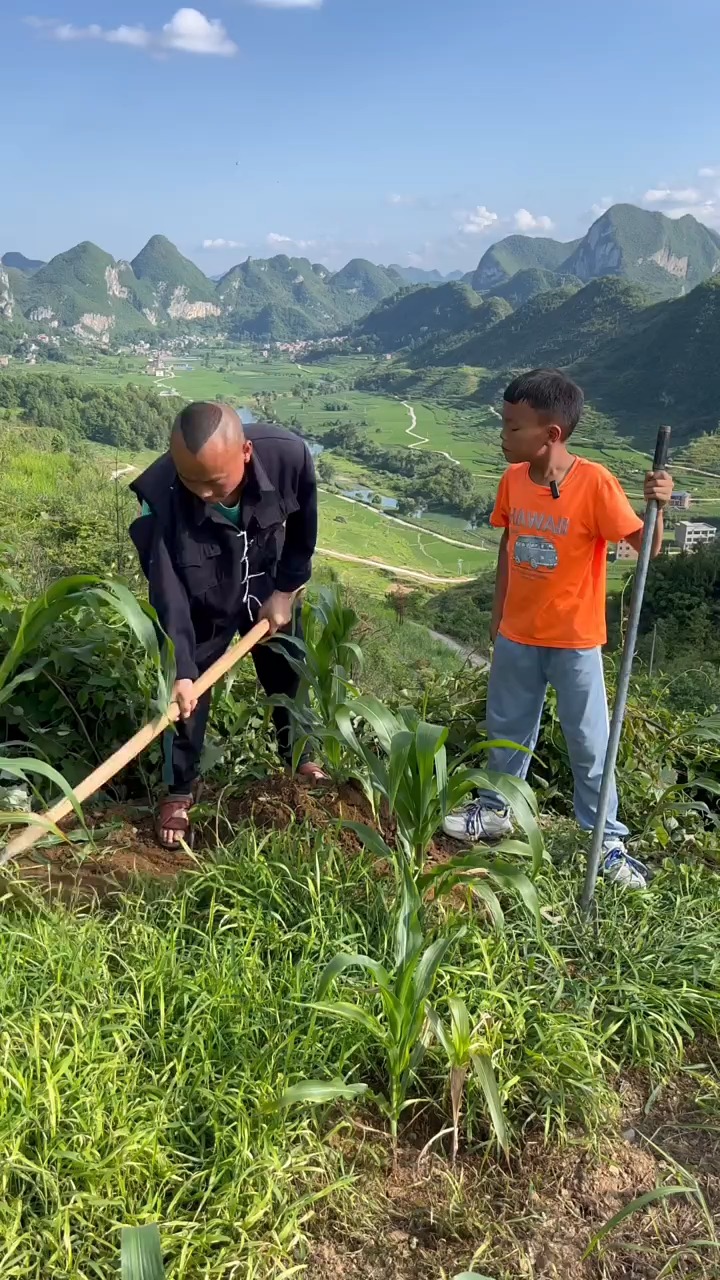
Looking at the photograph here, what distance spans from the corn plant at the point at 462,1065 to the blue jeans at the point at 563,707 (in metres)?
0.99

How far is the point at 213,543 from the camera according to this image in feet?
8.71

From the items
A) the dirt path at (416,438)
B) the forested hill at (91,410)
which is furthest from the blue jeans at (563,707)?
the dirt path at (416,438)

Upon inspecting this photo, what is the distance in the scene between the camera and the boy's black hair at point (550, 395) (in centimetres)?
244

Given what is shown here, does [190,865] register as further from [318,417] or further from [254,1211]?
[318,417]

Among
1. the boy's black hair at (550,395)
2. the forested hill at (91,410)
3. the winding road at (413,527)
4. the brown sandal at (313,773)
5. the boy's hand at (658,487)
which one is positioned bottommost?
the winding road at (413,527)

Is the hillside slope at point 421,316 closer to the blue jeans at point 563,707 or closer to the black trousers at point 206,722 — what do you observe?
the black trousers at point 206,722

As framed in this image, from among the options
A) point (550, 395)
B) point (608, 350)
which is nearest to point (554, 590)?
point (550, 395)

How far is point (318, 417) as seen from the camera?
102m

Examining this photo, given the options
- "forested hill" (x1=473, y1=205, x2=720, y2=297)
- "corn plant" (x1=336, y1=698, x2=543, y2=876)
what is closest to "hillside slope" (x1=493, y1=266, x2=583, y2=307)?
"forested hill" (x1=473, y1=205, x2=720, y2=297)

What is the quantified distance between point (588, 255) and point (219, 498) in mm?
225010

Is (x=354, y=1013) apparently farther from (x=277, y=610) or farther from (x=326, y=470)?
(x=326, y=470)

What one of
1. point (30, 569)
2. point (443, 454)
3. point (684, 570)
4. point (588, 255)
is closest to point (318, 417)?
point (443, 454)

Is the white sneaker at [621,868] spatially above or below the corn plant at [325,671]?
below

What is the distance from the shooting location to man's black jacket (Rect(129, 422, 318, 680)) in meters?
2.56
